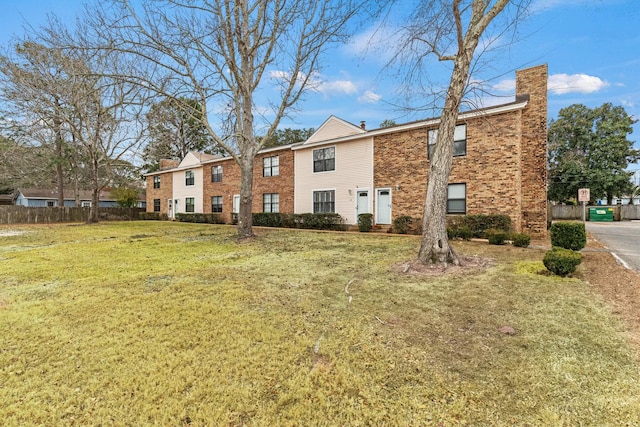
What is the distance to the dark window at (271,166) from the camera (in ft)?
65.8

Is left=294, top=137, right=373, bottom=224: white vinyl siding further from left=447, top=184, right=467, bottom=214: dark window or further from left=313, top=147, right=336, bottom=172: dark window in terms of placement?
left=447, top=184, right=467, bottom=214: dark window

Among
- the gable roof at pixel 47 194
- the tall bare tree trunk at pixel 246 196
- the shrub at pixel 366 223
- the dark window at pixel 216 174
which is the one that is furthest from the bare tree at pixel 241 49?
the gable roof at pixel 47 194

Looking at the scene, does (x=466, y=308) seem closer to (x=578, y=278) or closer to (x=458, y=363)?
(x=458, y=363)

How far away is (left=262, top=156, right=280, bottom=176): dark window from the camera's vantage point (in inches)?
789

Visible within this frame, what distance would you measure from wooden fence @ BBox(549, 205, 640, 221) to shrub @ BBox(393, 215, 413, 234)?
20688 millimetres

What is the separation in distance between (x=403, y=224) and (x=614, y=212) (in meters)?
25.6

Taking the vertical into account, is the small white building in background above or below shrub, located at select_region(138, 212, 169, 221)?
above

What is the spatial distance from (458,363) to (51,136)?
31.5 m

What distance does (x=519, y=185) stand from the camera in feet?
38.0

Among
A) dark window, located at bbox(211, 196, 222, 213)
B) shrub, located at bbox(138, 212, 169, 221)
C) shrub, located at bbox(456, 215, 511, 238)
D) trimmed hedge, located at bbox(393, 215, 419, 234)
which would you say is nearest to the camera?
shrub, located at bbox(456, 215, 511, 238)

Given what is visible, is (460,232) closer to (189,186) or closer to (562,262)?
(562,262)

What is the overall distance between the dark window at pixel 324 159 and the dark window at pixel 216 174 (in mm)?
9425

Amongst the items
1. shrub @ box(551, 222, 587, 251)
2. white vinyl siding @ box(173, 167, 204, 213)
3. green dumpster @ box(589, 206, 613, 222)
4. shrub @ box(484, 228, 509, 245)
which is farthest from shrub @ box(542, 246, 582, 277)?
green dumpster @ box(589, 206, 613, 222)

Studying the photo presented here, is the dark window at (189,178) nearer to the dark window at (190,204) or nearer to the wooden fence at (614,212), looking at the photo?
the dark window at (190,204)
